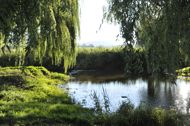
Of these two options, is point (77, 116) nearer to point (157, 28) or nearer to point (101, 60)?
point (157, 28)

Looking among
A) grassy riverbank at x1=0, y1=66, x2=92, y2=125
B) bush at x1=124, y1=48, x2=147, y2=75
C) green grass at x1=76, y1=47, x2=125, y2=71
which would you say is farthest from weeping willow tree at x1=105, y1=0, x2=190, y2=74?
green grass at x1=76, y1=47, x2=125, y2=71

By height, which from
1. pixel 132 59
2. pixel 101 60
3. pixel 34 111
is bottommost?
pixel 34 111

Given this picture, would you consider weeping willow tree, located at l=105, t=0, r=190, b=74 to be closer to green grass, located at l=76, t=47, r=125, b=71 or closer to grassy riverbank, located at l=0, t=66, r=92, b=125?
grassy riverbank, located at l=0, t=66, r=92, b=125

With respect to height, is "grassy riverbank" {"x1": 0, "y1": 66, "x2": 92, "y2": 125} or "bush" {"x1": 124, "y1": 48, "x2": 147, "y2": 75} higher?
"bush" {"x1": 124, "y1": 48, "x2": 147, "y2": 75}

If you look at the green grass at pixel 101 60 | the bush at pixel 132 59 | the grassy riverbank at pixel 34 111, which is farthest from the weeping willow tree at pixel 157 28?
the green grass at pixel 101 60

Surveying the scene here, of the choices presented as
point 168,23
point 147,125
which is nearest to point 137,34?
point 168,23

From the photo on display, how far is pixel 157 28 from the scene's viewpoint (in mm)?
8117

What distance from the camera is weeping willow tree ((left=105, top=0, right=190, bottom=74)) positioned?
7.58 meters

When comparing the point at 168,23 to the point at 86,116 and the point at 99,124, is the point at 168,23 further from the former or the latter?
the point at 86,116

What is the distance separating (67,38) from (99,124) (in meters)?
3.97

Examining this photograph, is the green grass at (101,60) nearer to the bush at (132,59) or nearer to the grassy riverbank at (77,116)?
the grassy riverbank at (77,116)

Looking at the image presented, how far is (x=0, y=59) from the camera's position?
39500 millimetres

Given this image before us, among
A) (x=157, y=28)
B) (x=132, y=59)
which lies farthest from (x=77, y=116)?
(x=157, y=28)

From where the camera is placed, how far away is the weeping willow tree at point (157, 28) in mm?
7578
